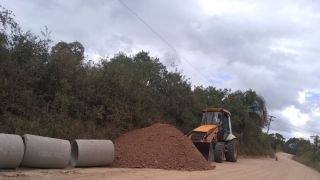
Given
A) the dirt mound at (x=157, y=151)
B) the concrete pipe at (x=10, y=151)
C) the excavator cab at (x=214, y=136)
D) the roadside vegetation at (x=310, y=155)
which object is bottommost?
the concrete pipe at (x=10, y=151)

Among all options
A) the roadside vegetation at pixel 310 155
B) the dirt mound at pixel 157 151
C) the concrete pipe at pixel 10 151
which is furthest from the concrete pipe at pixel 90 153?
the roadside vegetation at pixel 310 155

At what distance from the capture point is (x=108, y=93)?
2577 cm

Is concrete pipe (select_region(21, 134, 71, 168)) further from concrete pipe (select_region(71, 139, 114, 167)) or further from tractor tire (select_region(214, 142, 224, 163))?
tractor tire (select_region(214, 142, 224, 163))

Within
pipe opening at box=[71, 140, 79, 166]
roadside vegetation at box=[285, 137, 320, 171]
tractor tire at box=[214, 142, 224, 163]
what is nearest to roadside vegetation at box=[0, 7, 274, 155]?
pipe opening at box=[71, 140, 79, 166]

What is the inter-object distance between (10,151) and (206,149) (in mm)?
14874

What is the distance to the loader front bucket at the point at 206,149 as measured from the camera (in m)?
27.7

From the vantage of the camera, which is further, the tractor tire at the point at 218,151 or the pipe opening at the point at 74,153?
the tractor tire at the point at 218,151

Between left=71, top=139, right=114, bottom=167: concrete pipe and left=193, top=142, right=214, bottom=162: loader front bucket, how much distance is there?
8.59 m

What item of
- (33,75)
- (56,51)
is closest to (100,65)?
(56,51)

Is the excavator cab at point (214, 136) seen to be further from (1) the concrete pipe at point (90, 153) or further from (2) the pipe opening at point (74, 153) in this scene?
(2) the pipe opening at point (74, 153)

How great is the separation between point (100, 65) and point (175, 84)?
953cm

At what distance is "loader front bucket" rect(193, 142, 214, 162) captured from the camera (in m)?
27.7

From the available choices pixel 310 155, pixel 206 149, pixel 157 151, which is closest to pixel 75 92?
pixel 157 151

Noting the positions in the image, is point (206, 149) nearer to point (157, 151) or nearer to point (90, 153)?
point (157, 151)
